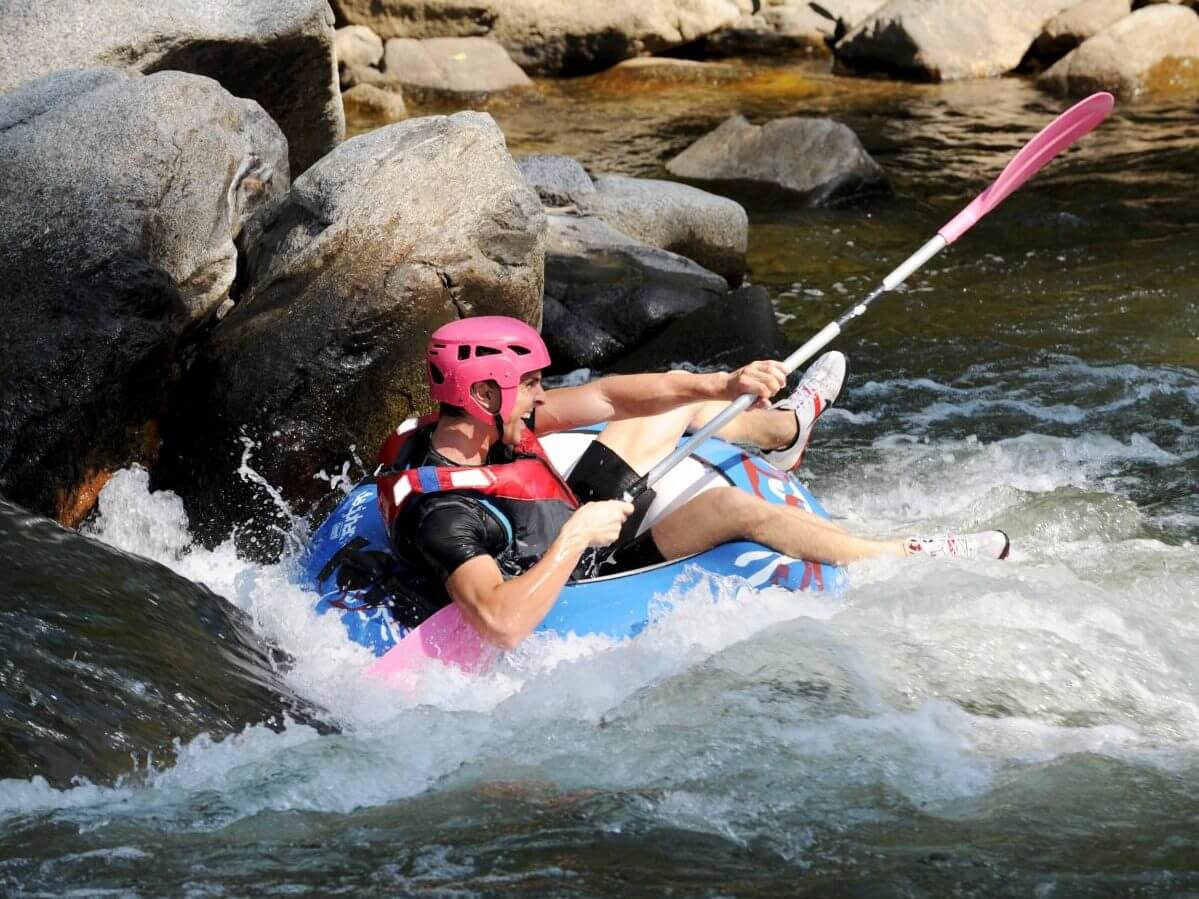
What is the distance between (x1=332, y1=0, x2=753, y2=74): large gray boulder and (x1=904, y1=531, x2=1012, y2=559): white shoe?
12436 millimetres

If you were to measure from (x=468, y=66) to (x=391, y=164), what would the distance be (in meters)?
9.83

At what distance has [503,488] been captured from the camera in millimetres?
4387

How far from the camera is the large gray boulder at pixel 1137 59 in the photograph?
47.7 feet

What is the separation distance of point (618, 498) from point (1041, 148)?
2614 millimetres

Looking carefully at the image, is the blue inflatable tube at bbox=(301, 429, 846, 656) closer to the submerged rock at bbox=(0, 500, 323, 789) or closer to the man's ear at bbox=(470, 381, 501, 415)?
the submerged rock at bbox=(0, 500, 323, 789)

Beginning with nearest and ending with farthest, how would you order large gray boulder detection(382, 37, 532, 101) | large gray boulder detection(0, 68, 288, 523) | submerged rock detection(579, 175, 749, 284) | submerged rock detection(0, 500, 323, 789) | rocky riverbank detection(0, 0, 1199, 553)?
submerged rock detection(0, 500, 323, 789), large gray boulder detection(0, 68, 288, 523), rocky riverbank detection(0, 0, 1199, 553), submerged rock detection(579, 175, 749, 284), large gray boulder detection(382, 37, 532, 101)

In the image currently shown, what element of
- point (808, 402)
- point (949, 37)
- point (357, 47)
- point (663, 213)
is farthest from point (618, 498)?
point (949, 37)

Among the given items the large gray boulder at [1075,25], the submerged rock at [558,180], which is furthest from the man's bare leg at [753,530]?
the large gray boulder at [1075,25]

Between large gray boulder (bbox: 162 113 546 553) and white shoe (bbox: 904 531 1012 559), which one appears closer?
white shoe (bbox: 904 531 1012 559)

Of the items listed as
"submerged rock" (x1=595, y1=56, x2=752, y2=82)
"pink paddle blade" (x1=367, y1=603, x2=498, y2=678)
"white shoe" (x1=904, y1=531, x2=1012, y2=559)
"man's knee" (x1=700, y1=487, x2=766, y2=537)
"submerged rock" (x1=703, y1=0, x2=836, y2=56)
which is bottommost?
"submerged rock" (x1=595, y1=56, x2=752, y2=82)

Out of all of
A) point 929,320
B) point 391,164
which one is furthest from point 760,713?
point 929,320

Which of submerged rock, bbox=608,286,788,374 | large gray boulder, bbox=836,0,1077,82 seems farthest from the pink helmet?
large gray boulder, bbox=836,0,1077,82

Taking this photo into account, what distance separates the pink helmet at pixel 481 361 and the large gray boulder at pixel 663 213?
474 centimetres

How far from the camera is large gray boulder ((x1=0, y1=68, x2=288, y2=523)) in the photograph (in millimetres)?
5688
